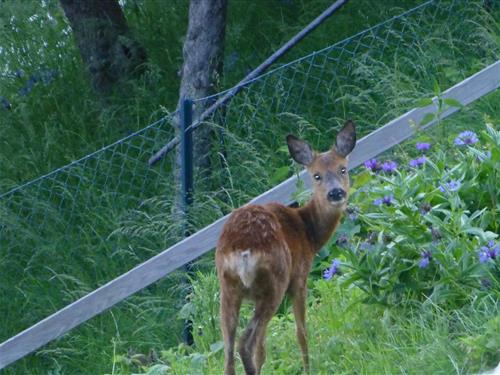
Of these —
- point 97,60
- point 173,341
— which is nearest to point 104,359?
point 173,341

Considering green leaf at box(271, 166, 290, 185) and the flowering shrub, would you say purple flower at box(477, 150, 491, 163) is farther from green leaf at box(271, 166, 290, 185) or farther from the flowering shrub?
green leaf at box(271, 166, 290, 185)

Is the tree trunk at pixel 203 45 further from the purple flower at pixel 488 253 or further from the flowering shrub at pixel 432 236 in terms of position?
the purple flower at pixel 488 253

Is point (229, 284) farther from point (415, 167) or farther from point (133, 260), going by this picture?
point (133, 260)

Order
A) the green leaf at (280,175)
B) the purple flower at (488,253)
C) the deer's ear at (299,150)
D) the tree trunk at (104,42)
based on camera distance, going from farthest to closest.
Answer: the tree trunk at (104,42), the green leaf at (280,175), the deer's ear at (299,150), the purple flower at (488,253)

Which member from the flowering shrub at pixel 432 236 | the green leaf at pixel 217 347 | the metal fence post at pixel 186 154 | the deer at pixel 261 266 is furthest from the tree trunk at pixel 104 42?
the deer at pixel 261 266

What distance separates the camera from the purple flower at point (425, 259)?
684 cm

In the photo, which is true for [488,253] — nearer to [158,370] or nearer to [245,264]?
[245,264]

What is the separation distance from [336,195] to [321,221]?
226 mm

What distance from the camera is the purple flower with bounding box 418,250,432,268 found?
6840 millimetres

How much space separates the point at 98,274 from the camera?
1027cm

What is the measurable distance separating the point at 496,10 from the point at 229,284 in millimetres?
5401

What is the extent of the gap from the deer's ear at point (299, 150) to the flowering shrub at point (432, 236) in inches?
16.2

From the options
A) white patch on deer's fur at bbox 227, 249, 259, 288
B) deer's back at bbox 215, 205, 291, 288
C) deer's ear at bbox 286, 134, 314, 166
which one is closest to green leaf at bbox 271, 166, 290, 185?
deer's ear at bbox 286, 134, 314, 166

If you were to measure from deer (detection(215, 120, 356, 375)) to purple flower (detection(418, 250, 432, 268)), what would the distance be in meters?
0.55
